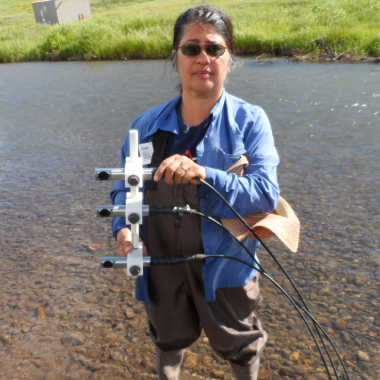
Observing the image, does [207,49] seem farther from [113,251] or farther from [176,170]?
[113,251]

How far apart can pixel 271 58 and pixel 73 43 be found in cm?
1431

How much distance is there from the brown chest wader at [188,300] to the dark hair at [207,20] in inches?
22.6

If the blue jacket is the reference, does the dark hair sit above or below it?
above

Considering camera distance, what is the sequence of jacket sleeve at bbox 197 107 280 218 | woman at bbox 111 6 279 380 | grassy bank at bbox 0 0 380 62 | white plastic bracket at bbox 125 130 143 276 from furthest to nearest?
grassy bank at bbox 0 0 380 62
woman at bbox 111 6 279 380
jacket sleeve at bbox 197 107 280 218
white plastic bracket at bbox 125 130 143 276

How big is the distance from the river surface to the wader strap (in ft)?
5.38

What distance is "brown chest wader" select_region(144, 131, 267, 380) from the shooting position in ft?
7.09

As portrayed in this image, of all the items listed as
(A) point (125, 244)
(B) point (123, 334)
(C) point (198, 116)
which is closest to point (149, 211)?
(A) point (125, 244)

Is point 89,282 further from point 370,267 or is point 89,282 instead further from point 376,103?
point 376,103

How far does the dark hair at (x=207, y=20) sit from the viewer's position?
212 centimetres

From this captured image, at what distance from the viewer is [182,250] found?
219 cm

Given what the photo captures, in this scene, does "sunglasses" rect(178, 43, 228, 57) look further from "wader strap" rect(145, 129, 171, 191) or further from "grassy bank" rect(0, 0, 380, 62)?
"grassy bank" rect(0, 0, 380, 62)

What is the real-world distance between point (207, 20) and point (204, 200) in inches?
36.0

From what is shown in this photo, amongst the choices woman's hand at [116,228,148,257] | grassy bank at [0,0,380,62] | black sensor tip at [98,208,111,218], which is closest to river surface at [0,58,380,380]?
woman's hand at [116,228,148,257]

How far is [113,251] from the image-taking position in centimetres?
485
